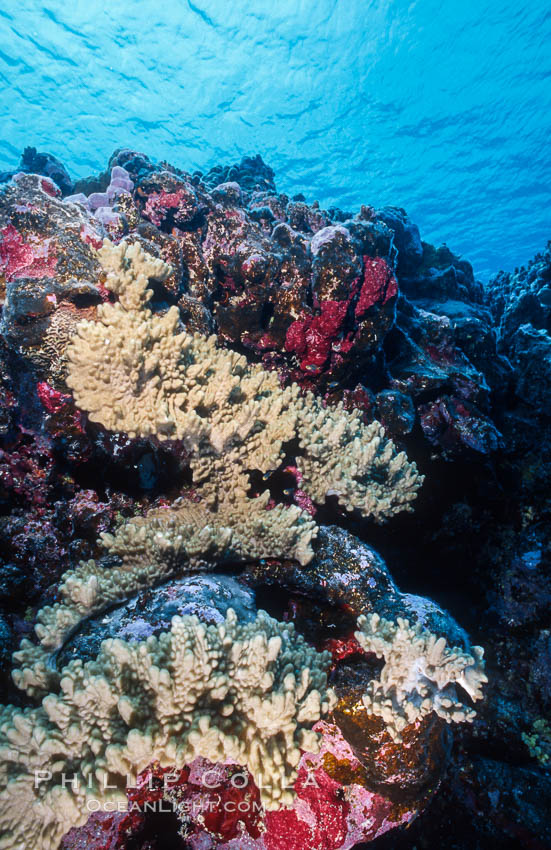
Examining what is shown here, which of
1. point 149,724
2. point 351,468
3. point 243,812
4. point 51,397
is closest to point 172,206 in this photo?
point 51,397

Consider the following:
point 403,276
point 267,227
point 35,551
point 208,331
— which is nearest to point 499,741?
point 35,551

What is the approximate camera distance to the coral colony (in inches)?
69.2

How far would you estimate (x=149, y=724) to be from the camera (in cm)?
171

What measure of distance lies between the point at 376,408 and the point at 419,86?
118 ft

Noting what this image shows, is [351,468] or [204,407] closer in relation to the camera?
[204,407]

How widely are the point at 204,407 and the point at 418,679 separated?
2.32m

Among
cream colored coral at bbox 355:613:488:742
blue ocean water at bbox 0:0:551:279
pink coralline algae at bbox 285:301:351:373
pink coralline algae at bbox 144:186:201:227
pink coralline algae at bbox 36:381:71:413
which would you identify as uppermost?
blue ocean water at bbox 0:0:551:279

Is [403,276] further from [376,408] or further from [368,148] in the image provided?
[368,148]

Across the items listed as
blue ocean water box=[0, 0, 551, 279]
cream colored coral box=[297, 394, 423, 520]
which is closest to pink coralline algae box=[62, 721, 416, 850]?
cream colored coral box=[297, 394, 423, 520]

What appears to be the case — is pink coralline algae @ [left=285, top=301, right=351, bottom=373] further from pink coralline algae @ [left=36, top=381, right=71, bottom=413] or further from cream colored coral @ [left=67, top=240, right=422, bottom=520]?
pink coralline algae @ [left=36, top=381, right=71, bottom=413]

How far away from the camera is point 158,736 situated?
167 cm

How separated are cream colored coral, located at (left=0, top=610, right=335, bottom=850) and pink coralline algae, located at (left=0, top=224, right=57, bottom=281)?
2.85 meters

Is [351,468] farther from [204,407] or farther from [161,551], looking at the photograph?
[161,551]

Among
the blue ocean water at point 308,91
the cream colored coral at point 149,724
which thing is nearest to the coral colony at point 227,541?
the cream colored coral at point 149,724
